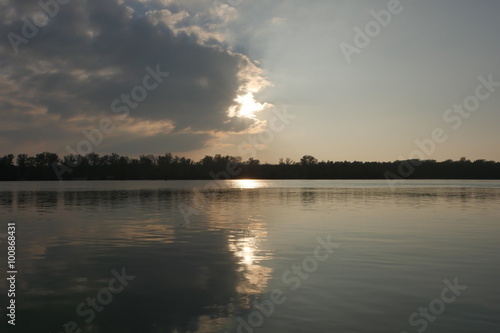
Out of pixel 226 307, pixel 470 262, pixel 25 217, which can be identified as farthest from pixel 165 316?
pixel 25 217

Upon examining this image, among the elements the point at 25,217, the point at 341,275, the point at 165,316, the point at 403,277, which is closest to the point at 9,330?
the point at 165,316

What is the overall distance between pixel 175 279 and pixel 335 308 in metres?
6.24

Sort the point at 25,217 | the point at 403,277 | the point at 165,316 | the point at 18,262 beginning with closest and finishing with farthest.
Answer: the point at 165,316, the point at 403,277, the point at 18,262, the point at 25,217

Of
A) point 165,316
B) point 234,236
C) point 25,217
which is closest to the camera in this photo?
Answer: point 165,316

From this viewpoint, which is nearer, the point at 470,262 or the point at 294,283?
the point at 294,283

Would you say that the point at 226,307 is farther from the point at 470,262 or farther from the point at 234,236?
the point at 234,236

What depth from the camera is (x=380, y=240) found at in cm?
2517

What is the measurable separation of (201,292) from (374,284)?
594cm

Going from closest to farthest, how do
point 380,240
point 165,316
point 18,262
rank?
1. point 165,316
2. point 18,262
3. point 380,240

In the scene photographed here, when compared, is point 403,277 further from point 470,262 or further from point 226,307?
point 226,307

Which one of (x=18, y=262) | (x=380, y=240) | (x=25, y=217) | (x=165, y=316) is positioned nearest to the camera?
(x=165, y=316)

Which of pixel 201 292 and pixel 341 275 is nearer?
pixel 201 292

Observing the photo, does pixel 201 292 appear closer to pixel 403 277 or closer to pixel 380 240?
pixel 403 277

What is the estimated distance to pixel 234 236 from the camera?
2717 cm
